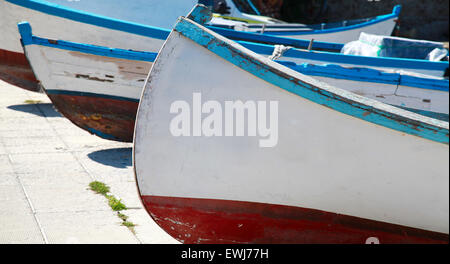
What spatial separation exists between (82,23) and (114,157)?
66.7 inches

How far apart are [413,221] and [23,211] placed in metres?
2.71

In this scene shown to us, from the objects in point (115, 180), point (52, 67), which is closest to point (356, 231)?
point (115, 180)

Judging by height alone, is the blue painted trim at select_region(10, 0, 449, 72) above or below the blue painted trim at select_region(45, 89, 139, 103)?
above

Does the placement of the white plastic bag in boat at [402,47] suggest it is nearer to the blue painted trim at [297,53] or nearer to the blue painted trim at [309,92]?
the blue painted trim at [297,53]

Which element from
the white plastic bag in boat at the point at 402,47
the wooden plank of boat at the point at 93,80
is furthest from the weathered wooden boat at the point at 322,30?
the wooden plank of boat at the point at 93,80

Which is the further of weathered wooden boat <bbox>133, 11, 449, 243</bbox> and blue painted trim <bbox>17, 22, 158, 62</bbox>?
blue painted trim <bbox>17, 22, 158, 62</bbox>

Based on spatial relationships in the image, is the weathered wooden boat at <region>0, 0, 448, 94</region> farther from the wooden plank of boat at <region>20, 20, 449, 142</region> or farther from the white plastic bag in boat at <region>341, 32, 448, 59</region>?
the white plastic bag in boat at <region>341, 32, 448, 59</region>

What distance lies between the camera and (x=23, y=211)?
11.7ft

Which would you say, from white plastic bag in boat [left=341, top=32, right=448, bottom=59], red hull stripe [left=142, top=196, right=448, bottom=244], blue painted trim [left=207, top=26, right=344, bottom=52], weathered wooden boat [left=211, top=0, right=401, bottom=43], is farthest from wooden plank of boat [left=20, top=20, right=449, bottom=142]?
weathered wooden boat [left=211, top=0, right=401, bottom=43]

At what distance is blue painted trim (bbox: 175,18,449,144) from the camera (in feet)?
8.61

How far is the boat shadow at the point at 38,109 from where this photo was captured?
20.8 feet

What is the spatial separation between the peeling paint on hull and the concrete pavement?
0.20 meters

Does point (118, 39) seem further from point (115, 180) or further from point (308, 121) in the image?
point (308, 121)
